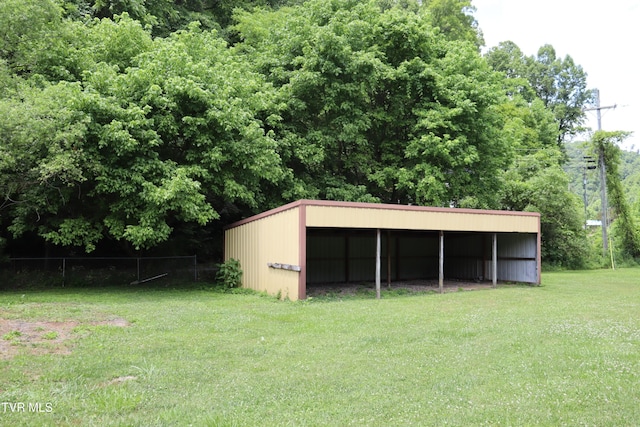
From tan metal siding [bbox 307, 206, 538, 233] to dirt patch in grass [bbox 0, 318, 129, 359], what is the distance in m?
6.00

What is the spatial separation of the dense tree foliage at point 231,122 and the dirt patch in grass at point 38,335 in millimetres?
5448

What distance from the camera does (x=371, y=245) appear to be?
2169cm

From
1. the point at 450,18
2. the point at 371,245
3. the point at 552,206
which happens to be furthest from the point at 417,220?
the point at 450,18

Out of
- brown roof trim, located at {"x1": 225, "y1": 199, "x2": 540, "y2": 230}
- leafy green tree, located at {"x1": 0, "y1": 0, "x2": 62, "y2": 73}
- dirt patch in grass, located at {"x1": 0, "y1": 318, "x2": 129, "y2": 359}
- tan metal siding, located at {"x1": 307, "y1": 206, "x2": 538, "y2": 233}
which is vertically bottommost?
dirt patch in grass, located at {"x1": 0, "y1": 318, "x2": 129, "y2": 359}

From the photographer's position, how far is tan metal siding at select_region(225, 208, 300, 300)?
43.3 ft

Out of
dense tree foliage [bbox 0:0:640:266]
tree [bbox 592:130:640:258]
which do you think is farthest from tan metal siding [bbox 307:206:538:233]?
tree [bbox 592:130:640:258]

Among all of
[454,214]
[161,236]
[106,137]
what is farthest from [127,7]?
[454,214]

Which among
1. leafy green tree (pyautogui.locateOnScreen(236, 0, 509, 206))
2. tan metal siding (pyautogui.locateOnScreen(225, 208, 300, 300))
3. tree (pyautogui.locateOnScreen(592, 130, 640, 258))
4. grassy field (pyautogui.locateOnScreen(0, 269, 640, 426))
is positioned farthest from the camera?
tree (pyautogui.locateOnScreen(592, 130, 640, 258))

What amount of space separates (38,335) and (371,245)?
15.4 meters

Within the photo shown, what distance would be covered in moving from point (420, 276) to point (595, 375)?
1747cm

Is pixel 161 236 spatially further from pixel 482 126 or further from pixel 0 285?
pixel 482 126

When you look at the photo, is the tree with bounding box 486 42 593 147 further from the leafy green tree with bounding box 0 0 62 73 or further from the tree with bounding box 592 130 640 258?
the leafy green tree with bounding box 0 0 62 73

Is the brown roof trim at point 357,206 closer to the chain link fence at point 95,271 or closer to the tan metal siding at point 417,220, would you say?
the tan metal siding at point 417,220

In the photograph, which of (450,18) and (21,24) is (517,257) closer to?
(21,24)
